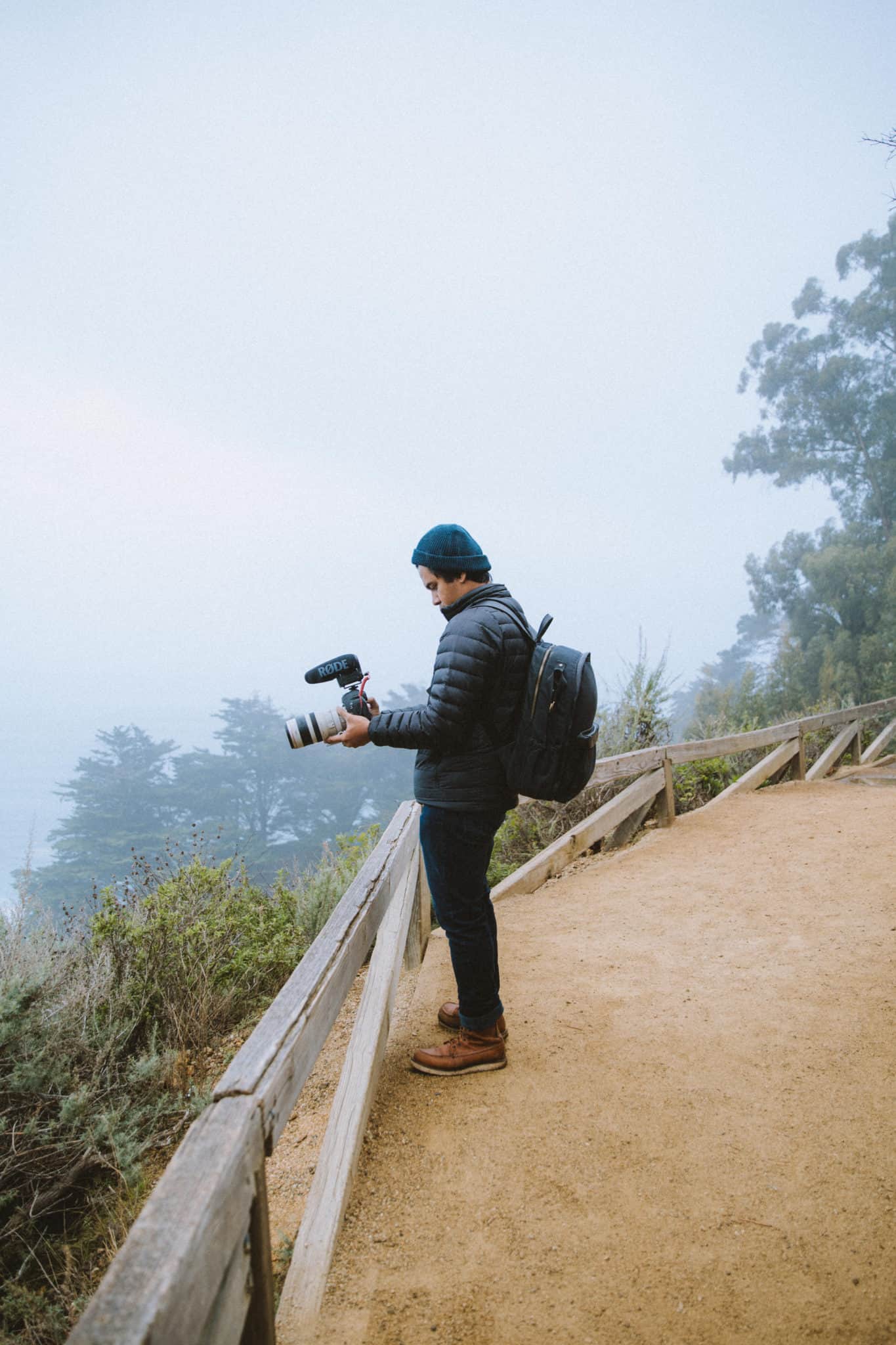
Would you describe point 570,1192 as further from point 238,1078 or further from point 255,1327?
point 238,1078

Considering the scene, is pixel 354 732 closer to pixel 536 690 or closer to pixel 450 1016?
pixel 536 690

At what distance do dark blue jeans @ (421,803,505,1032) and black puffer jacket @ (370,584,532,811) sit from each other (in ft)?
0.20

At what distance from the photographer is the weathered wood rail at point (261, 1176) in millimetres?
803

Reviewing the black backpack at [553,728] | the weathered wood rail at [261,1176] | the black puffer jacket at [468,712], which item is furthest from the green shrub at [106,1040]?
the black backpack at [553,728]

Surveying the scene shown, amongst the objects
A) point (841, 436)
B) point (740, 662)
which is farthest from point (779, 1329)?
point (740, 662)

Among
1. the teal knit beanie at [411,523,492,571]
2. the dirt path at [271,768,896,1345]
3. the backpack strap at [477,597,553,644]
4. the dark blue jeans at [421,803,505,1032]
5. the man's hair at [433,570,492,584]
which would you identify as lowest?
the dirt path at [271,768,896,1345]

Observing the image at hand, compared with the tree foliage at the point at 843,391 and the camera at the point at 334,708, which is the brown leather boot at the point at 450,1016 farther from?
the tree foliage at the point at 843,391

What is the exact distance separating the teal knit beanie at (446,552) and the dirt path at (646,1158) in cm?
176

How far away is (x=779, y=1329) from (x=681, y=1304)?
7.8 inches

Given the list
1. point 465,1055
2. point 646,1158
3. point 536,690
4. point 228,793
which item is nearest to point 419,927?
point 465,1055

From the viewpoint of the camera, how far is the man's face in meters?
2.32

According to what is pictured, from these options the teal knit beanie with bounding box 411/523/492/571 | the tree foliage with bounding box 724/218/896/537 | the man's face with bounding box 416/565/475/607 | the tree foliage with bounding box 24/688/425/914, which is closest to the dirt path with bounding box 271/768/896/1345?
the man's face with bounding box 416/565/475/607

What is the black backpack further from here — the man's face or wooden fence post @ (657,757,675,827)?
wooden fence post @ (657,757,675,827)

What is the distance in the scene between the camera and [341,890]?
5.29 meters
